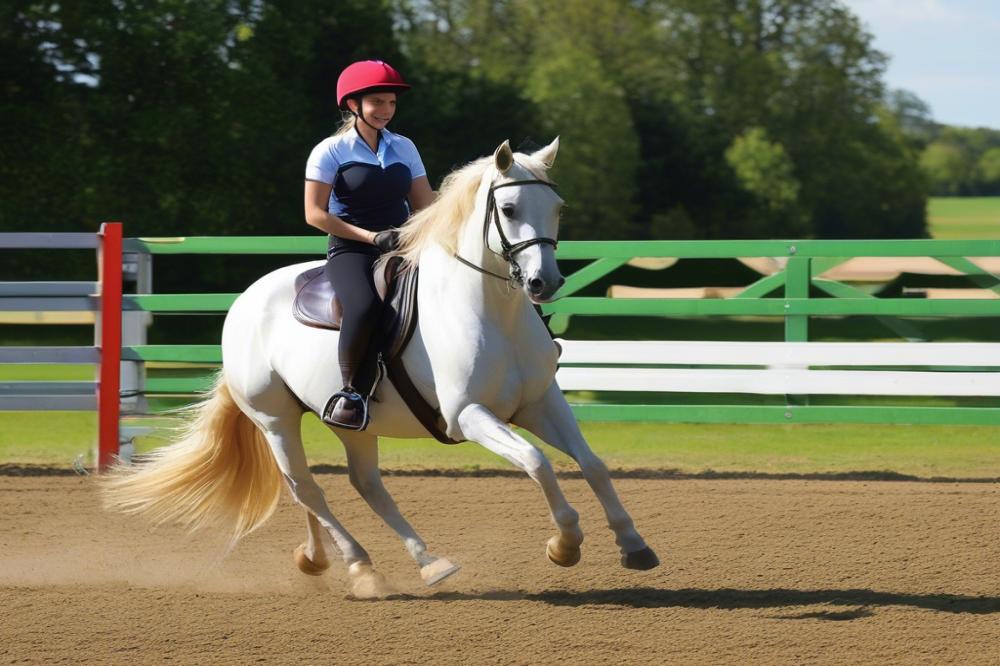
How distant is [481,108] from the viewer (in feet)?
103

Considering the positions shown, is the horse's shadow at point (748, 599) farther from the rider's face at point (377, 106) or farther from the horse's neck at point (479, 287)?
the rider's face at point (377, 106)

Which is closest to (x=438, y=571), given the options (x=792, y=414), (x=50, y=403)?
(x=792, y=414)

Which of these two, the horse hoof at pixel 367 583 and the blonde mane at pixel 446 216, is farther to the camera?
the horse hoof at pixel 367 583

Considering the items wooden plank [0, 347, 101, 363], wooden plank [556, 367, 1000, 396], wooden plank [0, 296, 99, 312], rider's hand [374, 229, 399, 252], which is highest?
rider's hand [374, 229, 399, 252]

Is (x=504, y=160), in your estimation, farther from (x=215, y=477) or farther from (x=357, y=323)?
(x=215, y=477)

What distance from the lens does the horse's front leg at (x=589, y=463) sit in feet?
16.3

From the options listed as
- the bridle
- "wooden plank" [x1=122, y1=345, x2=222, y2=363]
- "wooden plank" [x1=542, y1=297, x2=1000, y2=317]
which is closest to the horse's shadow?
the bridle

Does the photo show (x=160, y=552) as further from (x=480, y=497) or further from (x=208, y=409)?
(x=480, y=497)

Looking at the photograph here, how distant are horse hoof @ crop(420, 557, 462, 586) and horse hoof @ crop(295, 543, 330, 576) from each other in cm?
73

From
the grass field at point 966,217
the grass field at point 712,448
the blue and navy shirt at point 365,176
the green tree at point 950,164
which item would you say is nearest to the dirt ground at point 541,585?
the grass field at point 712,448

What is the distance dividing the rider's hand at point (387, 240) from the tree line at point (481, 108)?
761 inches

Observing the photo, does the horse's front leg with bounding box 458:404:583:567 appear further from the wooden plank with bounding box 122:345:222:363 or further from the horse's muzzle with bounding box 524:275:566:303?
the wooden plank with bounding box 122:345:222:363

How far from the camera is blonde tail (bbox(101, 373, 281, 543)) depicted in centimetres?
612

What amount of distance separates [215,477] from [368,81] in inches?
82.2
